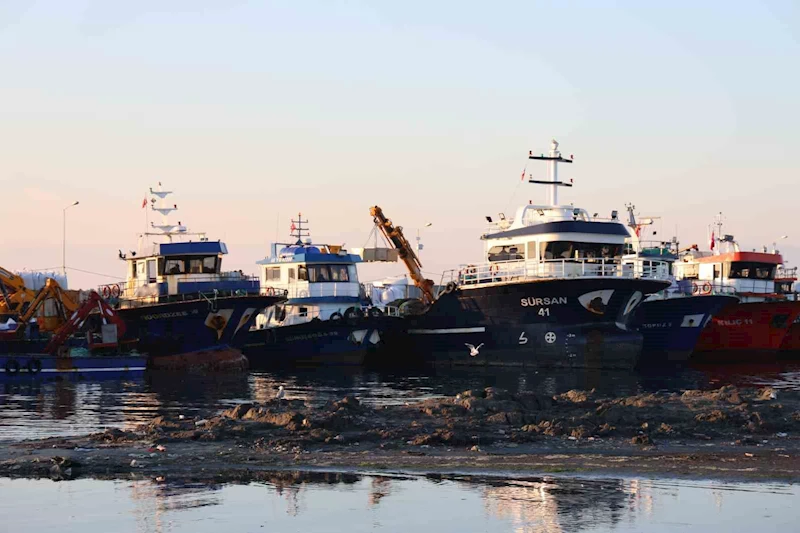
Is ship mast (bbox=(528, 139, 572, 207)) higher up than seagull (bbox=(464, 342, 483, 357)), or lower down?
higher up

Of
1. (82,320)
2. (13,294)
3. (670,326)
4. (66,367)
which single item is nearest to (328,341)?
(82,320)

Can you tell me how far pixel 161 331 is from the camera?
47.9 meters

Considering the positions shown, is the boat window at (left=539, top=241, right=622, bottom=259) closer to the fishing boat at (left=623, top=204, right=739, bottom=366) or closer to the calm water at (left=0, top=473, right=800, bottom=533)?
the fishing boat at (left=623, top=204, right=739, bottom=366)

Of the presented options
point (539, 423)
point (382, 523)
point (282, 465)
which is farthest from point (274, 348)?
point (382, 523)

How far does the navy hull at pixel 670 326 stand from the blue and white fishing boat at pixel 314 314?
1223cm

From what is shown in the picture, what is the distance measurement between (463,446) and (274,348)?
3077 centimetres

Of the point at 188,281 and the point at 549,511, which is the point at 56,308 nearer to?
the point at 188,281

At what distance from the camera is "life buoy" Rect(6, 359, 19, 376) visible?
41.8 metres

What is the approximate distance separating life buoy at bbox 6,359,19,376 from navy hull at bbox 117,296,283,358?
20.2ft

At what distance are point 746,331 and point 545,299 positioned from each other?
16.0 m

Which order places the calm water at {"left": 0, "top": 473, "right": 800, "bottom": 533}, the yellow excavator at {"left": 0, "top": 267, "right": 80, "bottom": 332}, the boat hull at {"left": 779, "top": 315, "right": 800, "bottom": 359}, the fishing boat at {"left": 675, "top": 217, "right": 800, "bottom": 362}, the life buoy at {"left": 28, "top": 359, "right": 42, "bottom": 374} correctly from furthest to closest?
the boat hull at {"left": 779, "top": 315, "right": 800, "bottom": 359} → the fishing boat at {"left": 675, "top": 217, "right": 800, "bottom": 362} → the yellow excavator at {"left": 0, "top": 267, "right": 80, "bottom": 332} → the life buoy at {"left": 28, "top": 359, "right": 42, "bottom": 374} → the calm water at {"left": 0, "top": 473, "right": 800, "bottom": 533}

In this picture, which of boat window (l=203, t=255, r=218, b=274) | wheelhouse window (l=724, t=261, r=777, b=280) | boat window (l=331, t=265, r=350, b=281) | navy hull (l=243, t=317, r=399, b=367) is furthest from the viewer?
wheelhouse window (l=724, t=261, r=777, b=280)

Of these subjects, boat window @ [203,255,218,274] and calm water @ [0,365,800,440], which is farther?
boat window @ [203,255,218,274]

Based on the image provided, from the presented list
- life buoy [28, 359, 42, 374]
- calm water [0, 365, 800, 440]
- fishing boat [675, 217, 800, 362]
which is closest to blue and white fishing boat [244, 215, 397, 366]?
calm water [0, 365, 800, 440]
